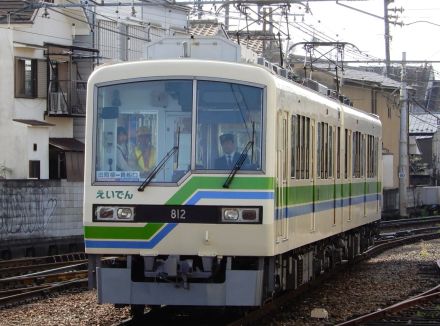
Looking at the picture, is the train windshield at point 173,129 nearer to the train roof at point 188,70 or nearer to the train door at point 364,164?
the train roof at point 188,70

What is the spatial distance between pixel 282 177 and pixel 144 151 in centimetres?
157

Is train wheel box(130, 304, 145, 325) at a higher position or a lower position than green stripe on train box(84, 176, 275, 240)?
lower

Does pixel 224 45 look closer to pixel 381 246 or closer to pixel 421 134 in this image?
pixel 381 246

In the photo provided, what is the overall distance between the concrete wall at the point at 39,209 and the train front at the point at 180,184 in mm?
12561

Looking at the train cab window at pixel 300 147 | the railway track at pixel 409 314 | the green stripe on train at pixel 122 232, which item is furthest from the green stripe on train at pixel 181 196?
the railway track at pixel 409 314

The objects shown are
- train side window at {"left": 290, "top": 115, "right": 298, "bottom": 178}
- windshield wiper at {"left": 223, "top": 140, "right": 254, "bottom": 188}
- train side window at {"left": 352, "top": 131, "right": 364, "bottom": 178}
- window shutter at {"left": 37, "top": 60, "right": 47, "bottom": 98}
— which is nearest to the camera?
windshield wiper at {"left": 223, "top": 140, "right": 254, "bottom": 188}

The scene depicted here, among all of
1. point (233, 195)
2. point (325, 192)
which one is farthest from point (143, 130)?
point (325, 192)

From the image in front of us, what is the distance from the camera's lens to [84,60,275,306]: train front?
10.2 m

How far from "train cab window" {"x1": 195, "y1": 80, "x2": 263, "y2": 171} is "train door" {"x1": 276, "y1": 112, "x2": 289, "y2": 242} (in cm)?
35

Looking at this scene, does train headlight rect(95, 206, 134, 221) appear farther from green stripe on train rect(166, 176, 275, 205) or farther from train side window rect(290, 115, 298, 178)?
train side window rect(290, 115, 298, 178)

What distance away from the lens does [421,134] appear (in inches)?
2496

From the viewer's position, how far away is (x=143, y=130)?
34.5 feet

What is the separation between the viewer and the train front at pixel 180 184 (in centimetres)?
1022

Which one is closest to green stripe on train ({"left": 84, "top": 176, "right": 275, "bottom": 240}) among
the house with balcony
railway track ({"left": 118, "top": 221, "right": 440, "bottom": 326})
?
railway track ({"left": 118, "top": 221, "right": 440, "bottom": 326})
